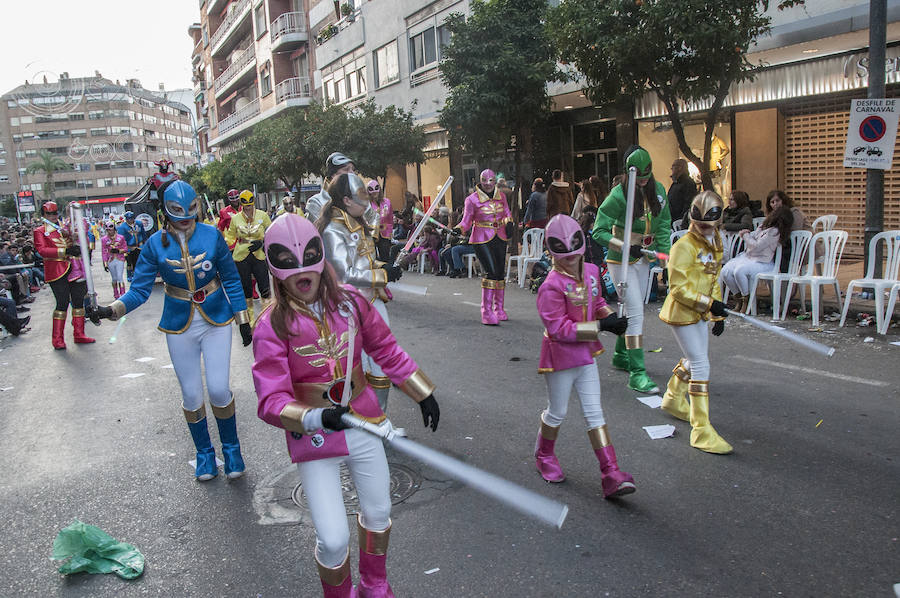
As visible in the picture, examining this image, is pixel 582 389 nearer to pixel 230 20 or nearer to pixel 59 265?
pixel 59 265

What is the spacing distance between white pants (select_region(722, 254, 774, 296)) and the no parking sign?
174 cm

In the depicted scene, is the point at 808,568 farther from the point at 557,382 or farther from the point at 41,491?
the point at 41,491

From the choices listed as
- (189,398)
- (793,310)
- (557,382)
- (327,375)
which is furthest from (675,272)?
(793,310)

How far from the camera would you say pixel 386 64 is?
2956 cm

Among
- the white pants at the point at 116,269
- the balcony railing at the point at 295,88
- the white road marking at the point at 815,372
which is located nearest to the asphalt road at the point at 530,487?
the white road marking at the point at 815,372

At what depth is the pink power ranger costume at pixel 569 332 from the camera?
4434 millimetres

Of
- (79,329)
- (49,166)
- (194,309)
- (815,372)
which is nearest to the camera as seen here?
(194,309)

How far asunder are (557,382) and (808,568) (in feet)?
5.50

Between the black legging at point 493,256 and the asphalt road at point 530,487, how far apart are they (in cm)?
270

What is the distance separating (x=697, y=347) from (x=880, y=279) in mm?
4933

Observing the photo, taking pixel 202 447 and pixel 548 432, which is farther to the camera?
pixel 202 447

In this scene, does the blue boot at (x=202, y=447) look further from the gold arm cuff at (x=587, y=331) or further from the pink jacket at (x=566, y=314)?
the gold arm cuff at (x=587, y=331)

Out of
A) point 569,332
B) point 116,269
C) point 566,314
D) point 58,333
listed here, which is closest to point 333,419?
point 569,332

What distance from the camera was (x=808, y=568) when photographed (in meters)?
3.55
